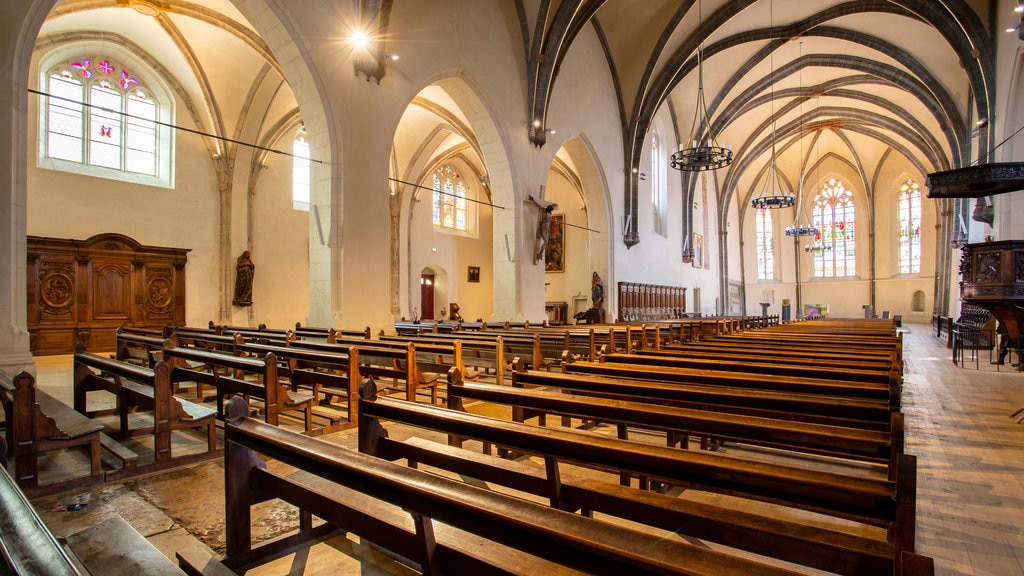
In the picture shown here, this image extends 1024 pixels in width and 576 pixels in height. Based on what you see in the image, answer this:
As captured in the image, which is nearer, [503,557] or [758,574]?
[758,574]

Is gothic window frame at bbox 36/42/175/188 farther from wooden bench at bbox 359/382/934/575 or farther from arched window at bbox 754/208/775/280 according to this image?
arched window at bbox 754/208/775/280

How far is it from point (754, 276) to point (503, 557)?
35677 millimetres

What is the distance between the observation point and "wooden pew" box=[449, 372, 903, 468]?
6.21ft

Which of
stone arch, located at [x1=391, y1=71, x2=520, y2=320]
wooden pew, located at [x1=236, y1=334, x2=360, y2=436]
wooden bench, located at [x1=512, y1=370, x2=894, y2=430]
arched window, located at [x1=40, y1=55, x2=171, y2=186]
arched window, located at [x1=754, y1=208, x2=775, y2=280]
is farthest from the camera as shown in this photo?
arched window, located at [x1=754, y1=208, x2=775, y2=280]

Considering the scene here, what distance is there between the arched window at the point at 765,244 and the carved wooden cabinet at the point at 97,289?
32.4 m

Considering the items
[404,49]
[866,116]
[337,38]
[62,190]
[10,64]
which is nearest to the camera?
[10,64]

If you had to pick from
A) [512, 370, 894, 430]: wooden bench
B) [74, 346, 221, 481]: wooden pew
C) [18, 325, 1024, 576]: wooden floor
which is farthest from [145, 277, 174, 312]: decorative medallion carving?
[512, 370, 894, 430]: wooden bench

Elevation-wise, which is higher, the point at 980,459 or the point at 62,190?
the point at 62,190

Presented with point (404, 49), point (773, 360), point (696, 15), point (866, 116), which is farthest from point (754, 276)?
point (773, 360)

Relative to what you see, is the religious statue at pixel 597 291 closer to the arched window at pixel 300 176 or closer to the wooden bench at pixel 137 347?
the arched window at pixel 300 176

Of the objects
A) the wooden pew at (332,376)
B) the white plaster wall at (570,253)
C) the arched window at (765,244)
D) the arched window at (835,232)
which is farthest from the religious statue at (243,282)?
the arched window at (835,232)

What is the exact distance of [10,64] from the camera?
17.7 ft

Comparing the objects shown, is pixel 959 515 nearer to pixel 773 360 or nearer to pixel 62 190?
pixel 773 360

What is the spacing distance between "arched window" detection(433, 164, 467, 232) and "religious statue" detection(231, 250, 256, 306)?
7.79 m
